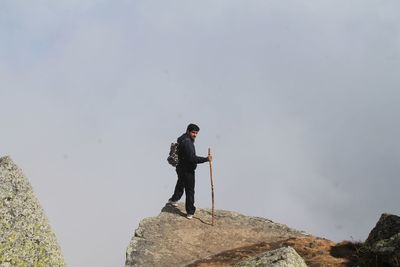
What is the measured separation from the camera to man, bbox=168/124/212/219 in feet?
74.2

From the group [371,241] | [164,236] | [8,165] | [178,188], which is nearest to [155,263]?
[164,236]

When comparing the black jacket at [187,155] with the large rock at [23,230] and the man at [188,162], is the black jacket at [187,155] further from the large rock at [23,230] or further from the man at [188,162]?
the large rock at [23,230]

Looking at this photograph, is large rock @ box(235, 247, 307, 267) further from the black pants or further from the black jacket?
the black pants

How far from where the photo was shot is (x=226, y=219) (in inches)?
957

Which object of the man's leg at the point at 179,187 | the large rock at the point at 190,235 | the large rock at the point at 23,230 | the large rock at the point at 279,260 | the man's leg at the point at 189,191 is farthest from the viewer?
the man's leg at the point at 179,187

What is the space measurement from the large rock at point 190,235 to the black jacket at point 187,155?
252 centimetres

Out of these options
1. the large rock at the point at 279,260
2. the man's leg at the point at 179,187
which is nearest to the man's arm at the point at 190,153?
the man's leg at the point at 179,187

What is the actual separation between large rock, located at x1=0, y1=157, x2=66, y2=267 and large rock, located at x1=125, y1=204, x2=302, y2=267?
10.0 metres

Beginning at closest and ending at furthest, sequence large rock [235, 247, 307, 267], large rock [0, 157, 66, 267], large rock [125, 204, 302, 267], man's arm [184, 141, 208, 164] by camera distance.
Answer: large rock [0, 157, 66, 267]
large rock [235, 247, 307, 267]
large rock [125, 204, 302, 267]
man's arm [184, 141, 208, 164]

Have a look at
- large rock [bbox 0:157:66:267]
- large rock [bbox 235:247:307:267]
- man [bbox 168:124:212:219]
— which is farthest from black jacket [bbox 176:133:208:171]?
large rock [bbox 0:157:66:267]

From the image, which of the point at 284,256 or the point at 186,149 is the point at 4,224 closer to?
the point at 284,256

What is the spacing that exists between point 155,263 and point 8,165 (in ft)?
33.0

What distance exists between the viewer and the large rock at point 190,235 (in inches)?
766

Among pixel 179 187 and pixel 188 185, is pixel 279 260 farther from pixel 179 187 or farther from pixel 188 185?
pixel 179 187
